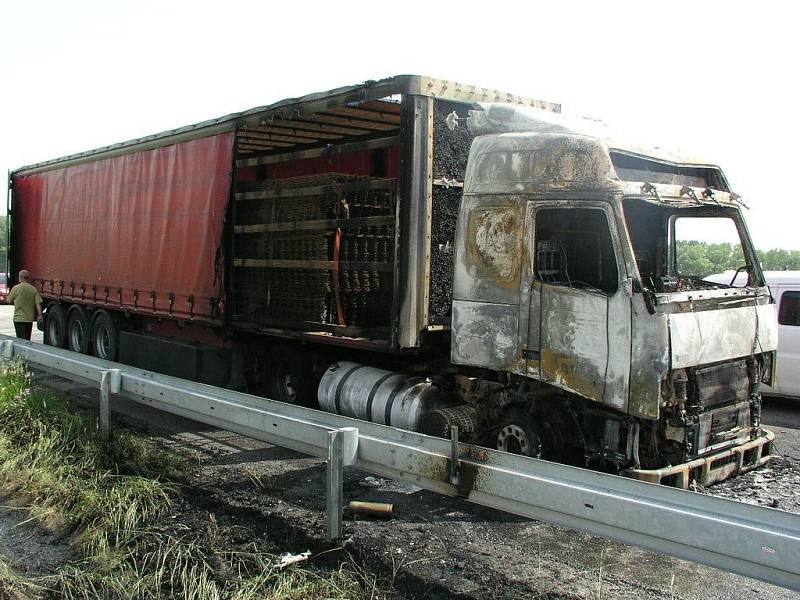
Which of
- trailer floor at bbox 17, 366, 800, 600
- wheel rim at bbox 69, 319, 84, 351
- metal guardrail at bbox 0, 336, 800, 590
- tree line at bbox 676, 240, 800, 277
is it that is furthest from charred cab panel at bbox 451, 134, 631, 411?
wheel rim at bbox 69, 319, 84, 351

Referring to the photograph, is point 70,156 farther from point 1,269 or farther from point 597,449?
point 1,269

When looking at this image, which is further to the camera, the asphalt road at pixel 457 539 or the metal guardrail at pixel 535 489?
the asphalt road at pixel 457 539

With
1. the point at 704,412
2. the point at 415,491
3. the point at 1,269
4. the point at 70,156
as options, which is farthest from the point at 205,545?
the point at 1,269

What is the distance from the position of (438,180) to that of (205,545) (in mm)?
3660

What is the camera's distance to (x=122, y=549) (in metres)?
4.39

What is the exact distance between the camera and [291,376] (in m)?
9.02

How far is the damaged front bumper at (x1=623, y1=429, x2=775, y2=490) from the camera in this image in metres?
5.16

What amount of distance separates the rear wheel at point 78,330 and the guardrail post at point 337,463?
9.78m

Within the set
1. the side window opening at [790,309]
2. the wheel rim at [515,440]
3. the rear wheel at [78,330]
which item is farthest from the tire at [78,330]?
the side window opening at [790,309]

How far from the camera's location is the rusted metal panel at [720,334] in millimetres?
5160

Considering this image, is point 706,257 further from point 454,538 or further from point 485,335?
point 454,538

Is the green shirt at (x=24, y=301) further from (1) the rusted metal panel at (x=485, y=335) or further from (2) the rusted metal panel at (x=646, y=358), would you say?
(2) the rusted metal panel at (x=646, y=358)

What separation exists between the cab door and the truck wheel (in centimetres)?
41

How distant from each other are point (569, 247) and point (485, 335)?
3.15ft
